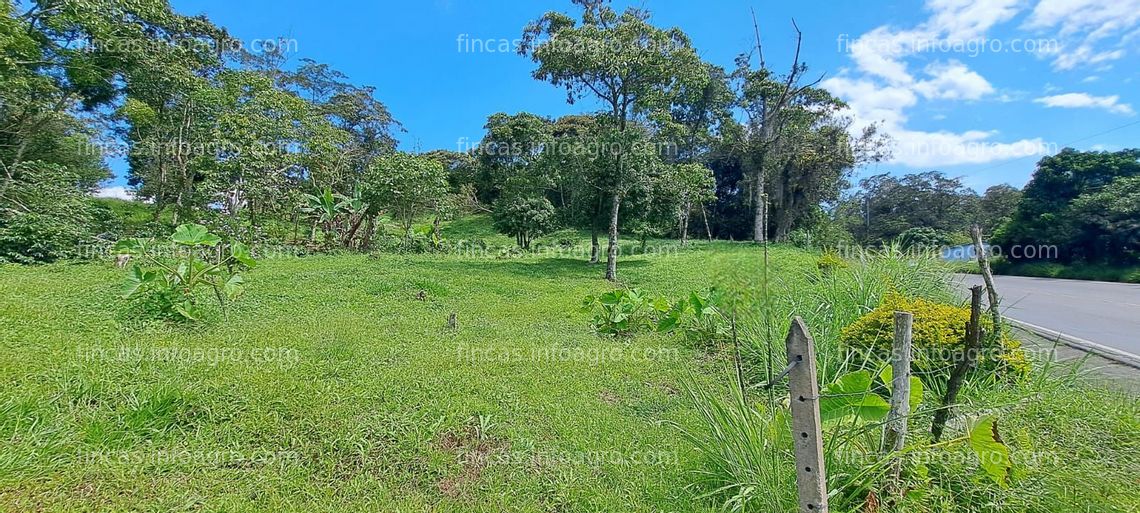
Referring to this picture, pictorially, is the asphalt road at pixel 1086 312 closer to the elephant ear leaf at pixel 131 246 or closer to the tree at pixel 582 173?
the tree at pixel 582 173

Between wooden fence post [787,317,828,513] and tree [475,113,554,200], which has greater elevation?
tree [475,113,554,200]

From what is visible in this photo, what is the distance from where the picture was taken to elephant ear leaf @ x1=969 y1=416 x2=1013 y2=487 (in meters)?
1.57

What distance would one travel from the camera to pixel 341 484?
2258 mm

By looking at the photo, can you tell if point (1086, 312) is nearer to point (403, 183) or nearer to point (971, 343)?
point (971, 343)

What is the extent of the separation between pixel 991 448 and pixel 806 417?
101cm

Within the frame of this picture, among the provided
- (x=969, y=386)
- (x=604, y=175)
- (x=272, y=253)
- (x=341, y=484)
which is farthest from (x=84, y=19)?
→ (x=969, y=386)

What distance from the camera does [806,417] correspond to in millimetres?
1176

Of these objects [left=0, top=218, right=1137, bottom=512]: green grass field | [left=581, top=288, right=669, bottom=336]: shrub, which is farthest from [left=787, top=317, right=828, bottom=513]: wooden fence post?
[left=581, top=288, right=669, bottom=336]: shrub

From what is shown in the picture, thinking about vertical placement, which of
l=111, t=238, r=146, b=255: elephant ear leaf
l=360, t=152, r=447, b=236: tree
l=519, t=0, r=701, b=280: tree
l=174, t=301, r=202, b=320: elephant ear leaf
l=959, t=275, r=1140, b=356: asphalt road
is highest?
l=519, t=0, r=701, b=280: tree

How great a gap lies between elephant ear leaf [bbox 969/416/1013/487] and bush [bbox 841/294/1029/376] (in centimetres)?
125

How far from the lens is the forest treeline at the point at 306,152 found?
1060 cm

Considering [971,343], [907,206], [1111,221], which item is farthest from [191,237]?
[907,206]

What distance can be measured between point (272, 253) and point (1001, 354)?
1624 centimetres

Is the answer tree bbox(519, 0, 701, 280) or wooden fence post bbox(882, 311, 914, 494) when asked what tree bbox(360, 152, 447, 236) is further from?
wooden fence post bbox(882, 311, 914, 494)
